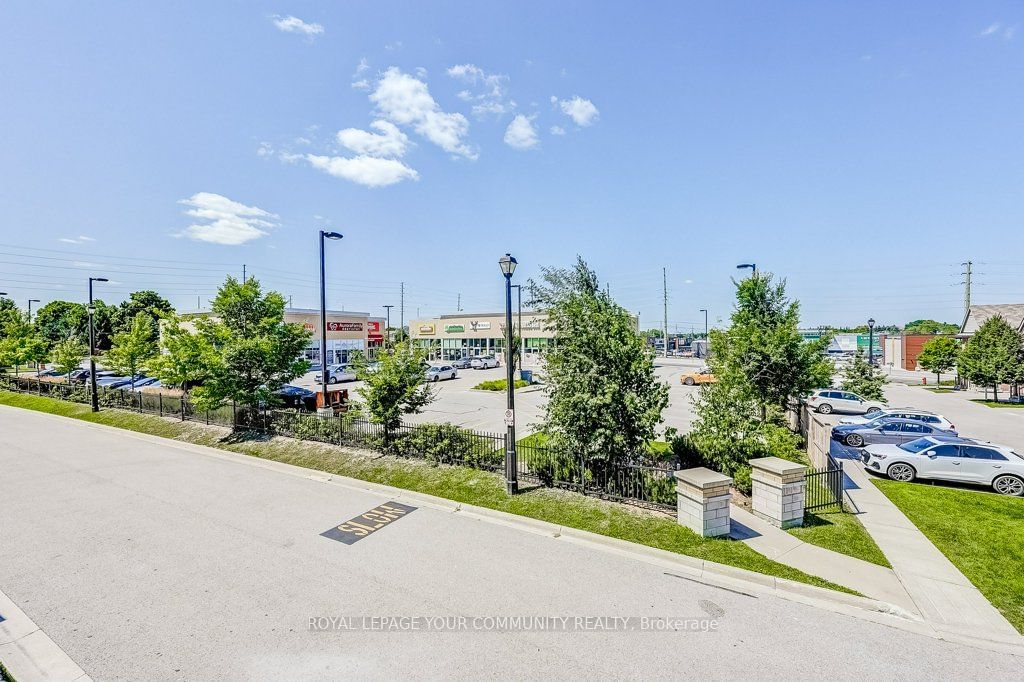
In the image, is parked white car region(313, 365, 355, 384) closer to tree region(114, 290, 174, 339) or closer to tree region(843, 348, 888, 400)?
tree region(843, 348, 888, 400)

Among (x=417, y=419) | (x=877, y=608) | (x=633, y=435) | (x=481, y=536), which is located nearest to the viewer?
(x=877, y=608)

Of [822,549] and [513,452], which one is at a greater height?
[513,452]

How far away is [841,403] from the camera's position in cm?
2530

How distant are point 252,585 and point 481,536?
161 inches

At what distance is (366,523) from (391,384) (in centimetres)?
522

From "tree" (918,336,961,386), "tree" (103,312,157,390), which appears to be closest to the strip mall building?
"tree" (103,312,157,390)

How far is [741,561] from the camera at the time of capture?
8.13 meters

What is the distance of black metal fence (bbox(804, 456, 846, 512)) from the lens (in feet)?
36.0

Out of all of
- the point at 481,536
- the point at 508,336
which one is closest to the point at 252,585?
the point at 481,536

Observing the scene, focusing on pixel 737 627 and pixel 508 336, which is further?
pixel 508 336

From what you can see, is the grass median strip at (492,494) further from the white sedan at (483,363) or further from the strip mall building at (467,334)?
the strip mall building at (467,334)

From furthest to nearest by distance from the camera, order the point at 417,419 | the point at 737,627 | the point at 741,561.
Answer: the point at 417,419 < the point at 741,561 < the point at 737,627

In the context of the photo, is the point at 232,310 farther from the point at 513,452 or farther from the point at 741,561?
the point at 741,561

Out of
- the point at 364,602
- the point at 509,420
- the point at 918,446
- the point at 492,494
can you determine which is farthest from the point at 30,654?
the point at 918,446
